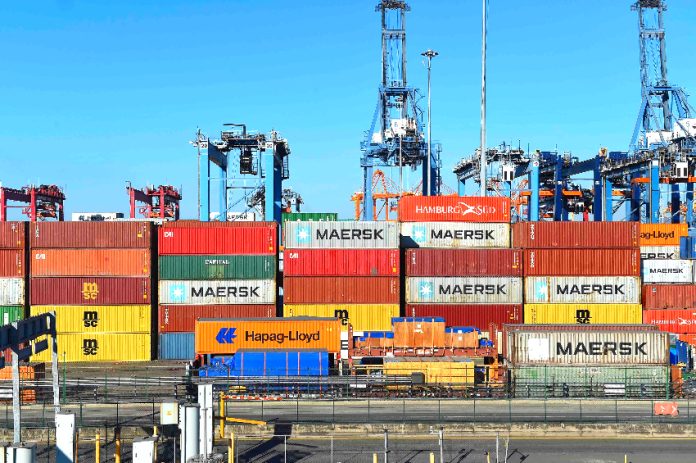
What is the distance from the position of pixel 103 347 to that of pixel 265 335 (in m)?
11.5

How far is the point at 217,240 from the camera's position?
42.4 meters

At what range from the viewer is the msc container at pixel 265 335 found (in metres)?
36.4

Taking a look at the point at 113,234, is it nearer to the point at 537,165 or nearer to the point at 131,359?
the point at 131,359

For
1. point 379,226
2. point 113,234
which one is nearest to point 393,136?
point 379,226

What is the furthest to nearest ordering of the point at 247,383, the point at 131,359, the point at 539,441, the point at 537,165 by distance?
1. the point at 537,165
2. the point at 131,359
3. the point at 247,383
4. the point at 539,441

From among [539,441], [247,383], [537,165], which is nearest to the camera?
[539,441]

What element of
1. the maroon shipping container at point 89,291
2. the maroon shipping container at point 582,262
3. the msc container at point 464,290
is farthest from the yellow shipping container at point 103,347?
the maroon shipping container at point 582,262

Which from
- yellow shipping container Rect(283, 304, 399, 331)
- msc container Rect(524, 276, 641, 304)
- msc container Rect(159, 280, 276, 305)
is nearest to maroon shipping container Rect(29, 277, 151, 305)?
msc container Rect(159, 280, 276, 305)

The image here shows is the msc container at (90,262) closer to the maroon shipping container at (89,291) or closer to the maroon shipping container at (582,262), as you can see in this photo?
the maroon shipping container at (89,291)

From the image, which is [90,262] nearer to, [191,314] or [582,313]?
[191,314]

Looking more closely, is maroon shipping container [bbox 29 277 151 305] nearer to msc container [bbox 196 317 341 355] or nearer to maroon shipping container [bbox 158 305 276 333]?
maroon shipping container [bbox 158 305 276 333]

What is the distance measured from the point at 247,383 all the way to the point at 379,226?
1512cm

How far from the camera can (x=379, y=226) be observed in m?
42.7

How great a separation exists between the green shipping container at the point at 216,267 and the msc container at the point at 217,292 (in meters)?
0.32
